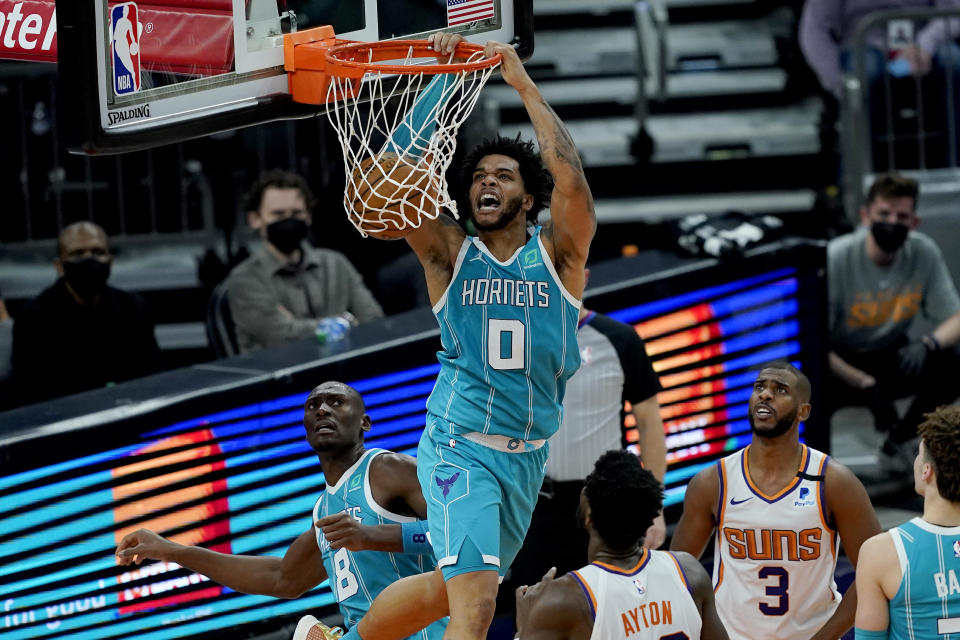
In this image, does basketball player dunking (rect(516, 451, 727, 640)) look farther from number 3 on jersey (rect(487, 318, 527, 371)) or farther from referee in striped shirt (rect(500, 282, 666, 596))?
referee in striped shirt (rect(500, 282, 666, 596))

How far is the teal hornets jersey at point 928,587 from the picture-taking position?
14.6 feet

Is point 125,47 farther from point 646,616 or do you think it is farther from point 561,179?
point 646,616

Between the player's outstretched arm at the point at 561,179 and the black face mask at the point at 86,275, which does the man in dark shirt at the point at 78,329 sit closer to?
the black face mask at the point at 86,275

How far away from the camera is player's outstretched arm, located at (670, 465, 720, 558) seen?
5777 millimetres

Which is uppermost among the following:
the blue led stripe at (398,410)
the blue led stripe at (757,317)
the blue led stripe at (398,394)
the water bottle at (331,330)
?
the water bottle at (331,330)

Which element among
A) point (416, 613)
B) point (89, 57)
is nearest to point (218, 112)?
point (89, 57)

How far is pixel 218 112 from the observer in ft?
16.7

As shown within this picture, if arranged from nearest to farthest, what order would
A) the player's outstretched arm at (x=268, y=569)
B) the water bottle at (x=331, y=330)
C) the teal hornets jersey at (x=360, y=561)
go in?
1. the teal hornets jersey at (x=360, y=561)
2. the player's outstretched arm at (x=268, y=569)
3. the water bottle at (x=331, y=330)

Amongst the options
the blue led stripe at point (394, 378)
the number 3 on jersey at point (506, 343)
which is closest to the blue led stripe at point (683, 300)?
the blue led stripe at point (394, 378)

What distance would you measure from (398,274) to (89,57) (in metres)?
4.70

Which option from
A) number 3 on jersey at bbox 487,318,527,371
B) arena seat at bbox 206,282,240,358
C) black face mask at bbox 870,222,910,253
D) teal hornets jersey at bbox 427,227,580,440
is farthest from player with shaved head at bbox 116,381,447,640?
black face mask at bbox 870,222,910,253

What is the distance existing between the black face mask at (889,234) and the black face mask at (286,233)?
332cm

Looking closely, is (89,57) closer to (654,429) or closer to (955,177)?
(654,429)

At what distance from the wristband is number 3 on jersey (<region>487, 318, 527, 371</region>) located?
0.64m
